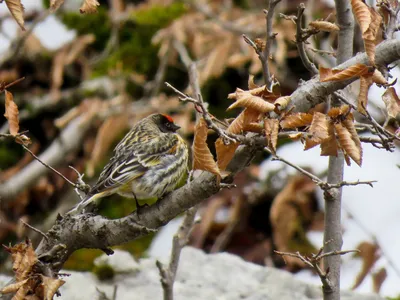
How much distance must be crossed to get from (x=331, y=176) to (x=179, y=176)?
0.92 m

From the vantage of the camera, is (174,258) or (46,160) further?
(46,160)

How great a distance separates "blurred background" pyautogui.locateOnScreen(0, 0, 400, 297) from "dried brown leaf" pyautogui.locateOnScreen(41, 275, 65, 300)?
2997mm

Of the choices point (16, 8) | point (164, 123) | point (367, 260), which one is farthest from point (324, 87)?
point (367, 260)

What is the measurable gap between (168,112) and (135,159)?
132 inches

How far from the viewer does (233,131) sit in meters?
3.11

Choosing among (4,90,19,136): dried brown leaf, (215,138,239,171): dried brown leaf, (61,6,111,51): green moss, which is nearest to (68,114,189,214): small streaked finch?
(4,90,19,136): dried brown leaf

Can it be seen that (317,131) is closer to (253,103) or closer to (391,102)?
(253,103)

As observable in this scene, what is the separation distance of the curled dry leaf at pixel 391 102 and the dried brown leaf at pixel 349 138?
0.20 m

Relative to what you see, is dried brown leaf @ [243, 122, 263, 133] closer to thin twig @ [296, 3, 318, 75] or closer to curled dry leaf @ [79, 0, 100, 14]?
thin twig @ [296, 3, 318, 75]

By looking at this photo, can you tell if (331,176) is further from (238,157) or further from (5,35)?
(5,35)

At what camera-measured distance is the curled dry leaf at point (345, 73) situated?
10.1ft

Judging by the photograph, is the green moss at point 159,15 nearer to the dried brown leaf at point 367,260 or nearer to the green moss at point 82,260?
the green moss at point 82,260

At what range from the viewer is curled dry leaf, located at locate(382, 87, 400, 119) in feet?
10.3

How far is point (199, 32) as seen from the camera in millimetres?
8656
